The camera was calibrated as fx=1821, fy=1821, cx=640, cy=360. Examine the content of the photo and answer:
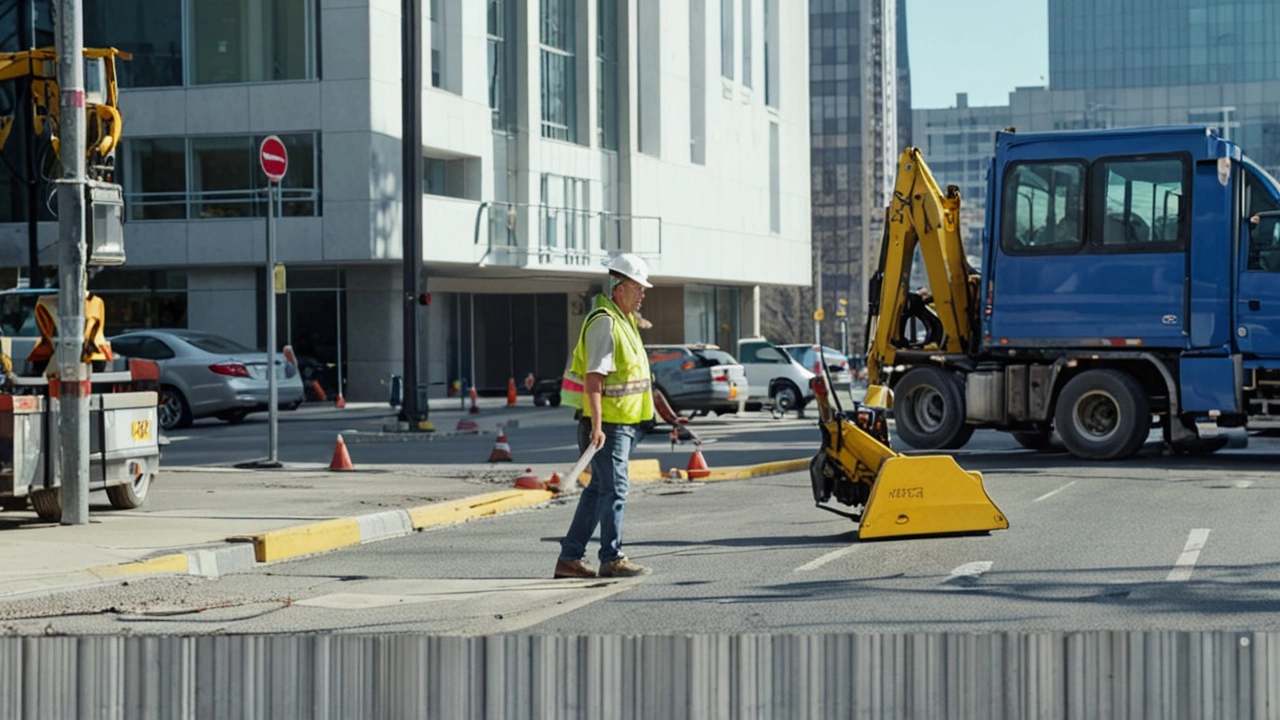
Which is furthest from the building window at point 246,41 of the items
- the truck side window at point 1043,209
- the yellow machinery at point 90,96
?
the yellow machinery at point 90,96

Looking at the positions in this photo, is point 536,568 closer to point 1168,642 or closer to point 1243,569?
point 1243,569

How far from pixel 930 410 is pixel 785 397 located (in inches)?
579

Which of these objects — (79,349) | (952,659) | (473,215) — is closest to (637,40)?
(473,215)

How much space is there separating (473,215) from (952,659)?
39.0 meters

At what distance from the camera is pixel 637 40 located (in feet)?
179

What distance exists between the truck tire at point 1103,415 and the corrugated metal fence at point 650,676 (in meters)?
15.5

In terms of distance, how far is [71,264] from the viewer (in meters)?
13.2

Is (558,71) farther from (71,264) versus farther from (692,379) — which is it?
(71,264)

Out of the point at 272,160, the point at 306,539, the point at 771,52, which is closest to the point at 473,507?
the point at 306,539

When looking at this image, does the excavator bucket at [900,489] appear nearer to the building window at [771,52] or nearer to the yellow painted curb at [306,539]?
the yellow painted curb at [306,539]

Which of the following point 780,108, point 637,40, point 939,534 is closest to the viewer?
point 939,534

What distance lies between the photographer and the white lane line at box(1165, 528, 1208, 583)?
1027 cm

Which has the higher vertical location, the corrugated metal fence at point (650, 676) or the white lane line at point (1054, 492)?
the corrugated metal fence at point (650, 676)

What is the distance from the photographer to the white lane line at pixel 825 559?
11.0m
